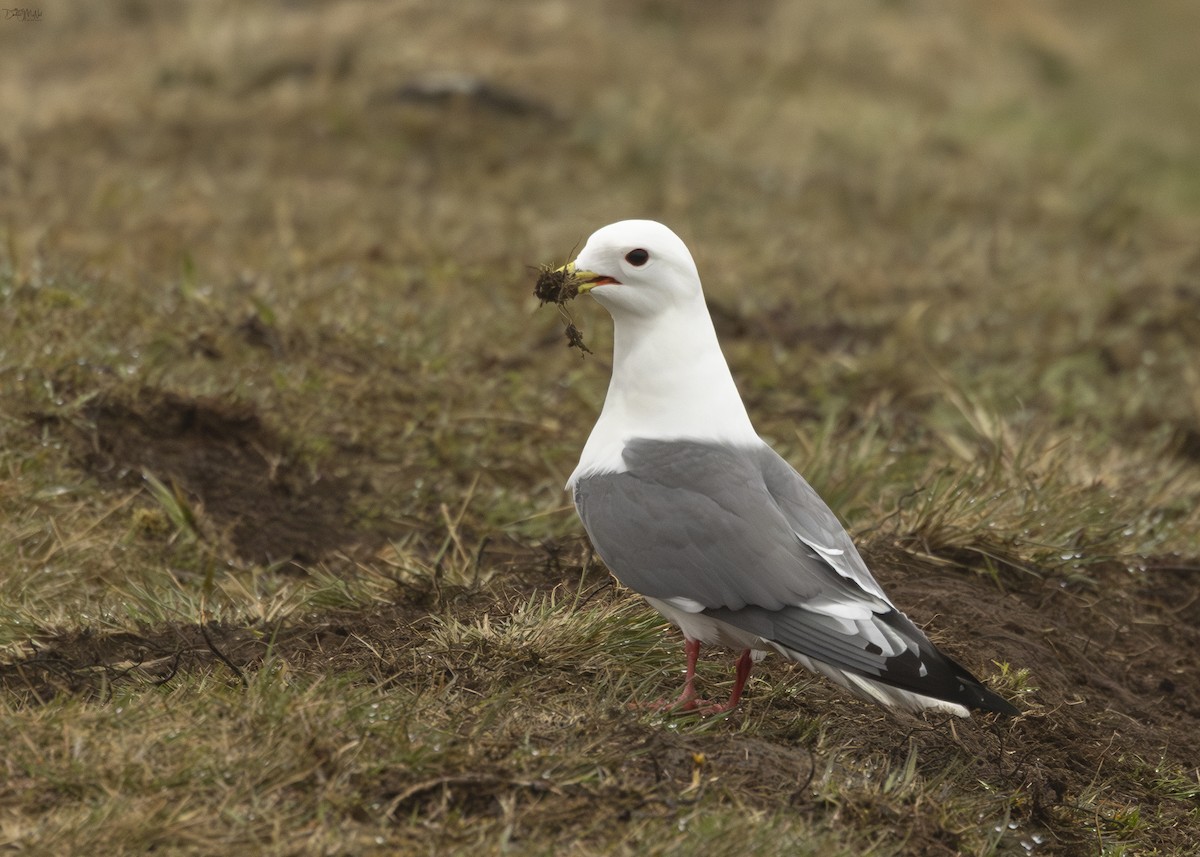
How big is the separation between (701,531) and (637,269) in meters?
0.70

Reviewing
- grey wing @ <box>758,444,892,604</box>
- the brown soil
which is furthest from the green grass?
grey wing @ <box>758,444,892,604</box>

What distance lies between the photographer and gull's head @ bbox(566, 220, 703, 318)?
13.3 feet

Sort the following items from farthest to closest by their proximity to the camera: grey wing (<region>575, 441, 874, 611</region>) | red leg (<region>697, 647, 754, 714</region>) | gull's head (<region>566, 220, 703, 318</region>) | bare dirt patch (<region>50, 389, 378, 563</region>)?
bare dirt patch (<region>50, 389, 378, 563</region>) < gull's head (<region>566, 220, 703, 318</region>) < red leg (<region>697, 647, 754, 714</region>) < grey wing (<region>575, 441, 874, 611</region>)

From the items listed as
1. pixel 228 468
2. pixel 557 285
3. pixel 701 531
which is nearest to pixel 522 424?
pixel 228 468

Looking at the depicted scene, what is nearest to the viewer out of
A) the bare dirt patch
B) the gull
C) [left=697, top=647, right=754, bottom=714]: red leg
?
the gull

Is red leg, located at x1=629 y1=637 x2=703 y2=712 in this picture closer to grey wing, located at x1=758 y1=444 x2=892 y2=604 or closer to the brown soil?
the brown soil

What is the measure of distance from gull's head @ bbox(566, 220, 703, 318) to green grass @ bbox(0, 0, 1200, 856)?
2.65ft

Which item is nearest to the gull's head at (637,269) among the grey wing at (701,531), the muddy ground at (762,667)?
the grey wing at (701,531)

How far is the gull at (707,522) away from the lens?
3.61 m

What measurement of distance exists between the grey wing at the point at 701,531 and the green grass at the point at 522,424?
0.27 meters

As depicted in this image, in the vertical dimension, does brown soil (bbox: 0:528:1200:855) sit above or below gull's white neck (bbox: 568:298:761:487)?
below

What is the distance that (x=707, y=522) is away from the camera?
12.6 ft

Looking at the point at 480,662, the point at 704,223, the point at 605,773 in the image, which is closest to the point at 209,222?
the point at 704,223

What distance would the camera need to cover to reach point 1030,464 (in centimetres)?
548
